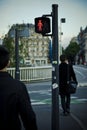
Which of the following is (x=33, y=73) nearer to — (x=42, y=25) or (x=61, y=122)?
(x=61, y=122)

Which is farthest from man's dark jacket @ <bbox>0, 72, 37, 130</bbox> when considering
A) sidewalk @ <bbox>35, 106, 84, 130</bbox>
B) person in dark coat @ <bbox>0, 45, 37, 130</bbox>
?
sidewalk @ <bbox>35, 106, 84, 130</bbox>

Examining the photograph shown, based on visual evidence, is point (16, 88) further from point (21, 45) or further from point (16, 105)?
point (21, 45)

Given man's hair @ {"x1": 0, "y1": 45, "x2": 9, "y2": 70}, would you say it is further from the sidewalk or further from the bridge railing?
the bridge railing

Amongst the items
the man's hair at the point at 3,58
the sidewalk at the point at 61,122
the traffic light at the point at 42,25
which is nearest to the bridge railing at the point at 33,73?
the sidewalk at the point at 61,122

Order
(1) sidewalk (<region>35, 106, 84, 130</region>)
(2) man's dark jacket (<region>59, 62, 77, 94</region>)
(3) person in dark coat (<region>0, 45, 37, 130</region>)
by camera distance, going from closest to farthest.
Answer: (3) person in dark coat (<region>0, 45, 37, 130</region>) → (1) sidewalk (<region>35, 106, 84, 130</region>) → (2) man's dark jacket (<region>59, 62, 77, 94</region>)

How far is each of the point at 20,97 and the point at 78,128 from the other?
21.6 ft

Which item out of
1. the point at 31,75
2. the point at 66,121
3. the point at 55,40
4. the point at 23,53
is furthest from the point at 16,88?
the point at 23,53

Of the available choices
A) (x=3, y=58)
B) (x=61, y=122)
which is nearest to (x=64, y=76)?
(x=61, y=122)

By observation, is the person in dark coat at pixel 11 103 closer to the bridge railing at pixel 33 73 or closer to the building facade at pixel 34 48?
the bridge railing at pixel 33 73

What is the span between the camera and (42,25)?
1094 centimetres

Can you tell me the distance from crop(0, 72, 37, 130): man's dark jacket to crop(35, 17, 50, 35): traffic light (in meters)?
6.48

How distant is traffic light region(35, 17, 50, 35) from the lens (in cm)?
1082

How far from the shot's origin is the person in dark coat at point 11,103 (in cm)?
435

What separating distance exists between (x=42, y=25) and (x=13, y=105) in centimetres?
669
